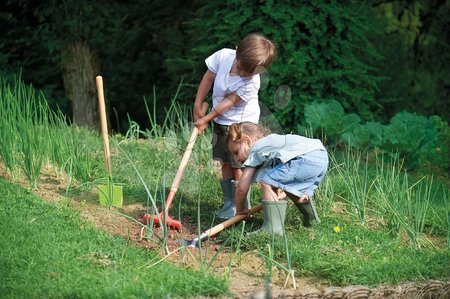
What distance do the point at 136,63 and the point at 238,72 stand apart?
6.62 metres

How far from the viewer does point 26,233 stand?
519 cm

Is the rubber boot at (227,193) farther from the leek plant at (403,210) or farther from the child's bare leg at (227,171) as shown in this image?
the leek plant at (403,210)

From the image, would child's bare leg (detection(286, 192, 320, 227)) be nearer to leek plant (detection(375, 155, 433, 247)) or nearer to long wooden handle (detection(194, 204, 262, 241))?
long wooden handle (detection(194, 204, 262, 241))

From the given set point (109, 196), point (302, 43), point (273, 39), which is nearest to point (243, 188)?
point (109, 196)

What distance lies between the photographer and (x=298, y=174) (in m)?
5.43

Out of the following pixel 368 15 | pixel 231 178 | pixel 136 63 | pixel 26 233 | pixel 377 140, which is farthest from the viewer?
pixel 136 63

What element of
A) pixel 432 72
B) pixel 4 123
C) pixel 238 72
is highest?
pixel 238 72

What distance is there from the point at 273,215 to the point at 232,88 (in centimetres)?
87

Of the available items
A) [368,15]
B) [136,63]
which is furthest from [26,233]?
[136,63]

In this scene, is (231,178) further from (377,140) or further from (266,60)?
(377,140)

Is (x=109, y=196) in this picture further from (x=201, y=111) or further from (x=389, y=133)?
(x=389, y=133)

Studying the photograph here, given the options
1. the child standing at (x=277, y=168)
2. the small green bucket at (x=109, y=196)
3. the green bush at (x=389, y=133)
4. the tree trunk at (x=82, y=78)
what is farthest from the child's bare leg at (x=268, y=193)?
the tree trunk at (x=82, y=78)

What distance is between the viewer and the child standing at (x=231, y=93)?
549 cm

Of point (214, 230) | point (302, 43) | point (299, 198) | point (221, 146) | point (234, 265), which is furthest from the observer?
point (302, 43)
